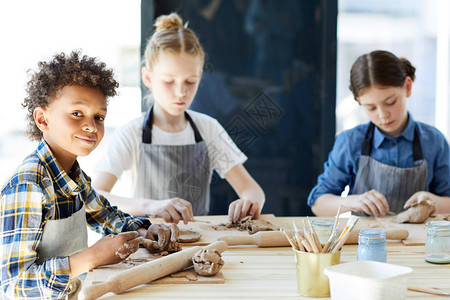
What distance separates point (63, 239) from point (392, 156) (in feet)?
5.50

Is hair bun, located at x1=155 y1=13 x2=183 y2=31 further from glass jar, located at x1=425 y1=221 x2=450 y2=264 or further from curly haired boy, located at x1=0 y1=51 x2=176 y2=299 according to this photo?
glass jar, located at x1=425 y1=221 x2=450 y2=264

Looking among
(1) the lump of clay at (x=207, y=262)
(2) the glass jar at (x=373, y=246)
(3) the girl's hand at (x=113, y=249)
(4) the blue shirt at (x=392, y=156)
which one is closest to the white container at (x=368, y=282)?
(2) the glass jar at (x=373, y=246)

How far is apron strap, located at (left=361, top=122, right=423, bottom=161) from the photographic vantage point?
2457 mm

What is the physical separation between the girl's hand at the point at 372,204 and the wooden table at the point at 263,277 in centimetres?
42

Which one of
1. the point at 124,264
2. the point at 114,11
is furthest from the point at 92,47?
the point at 124,264

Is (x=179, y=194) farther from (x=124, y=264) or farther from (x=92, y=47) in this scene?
(x=92, y=47)

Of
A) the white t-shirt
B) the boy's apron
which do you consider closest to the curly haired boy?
the boy's apron

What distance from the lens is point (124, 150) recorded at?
96.2 inches

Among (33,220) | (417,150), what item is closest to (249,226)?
(33,220)

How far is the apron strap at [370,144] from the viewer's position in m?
2.46

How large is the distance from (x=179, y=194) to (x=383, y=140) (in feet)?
3.53

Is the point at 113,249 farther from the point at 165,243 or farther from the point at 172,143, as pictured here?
the point at 172,143

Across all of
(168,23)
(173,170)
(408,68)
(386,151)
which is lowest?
(173,170)

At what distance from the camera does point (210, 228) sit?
6.19ft
